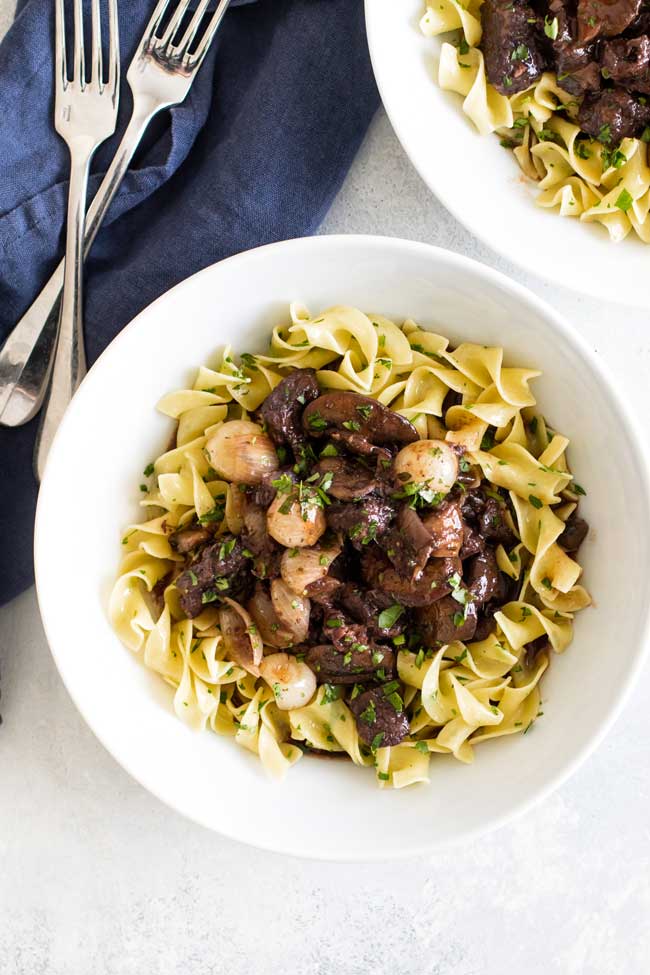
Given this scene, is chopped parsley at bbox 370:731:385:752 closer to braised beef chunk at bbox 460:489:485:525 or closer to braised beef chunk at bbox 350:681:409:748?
braised beef chunk at bbox 350:681:409:748

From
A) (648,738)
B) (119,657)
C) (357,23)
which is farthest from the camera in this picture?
(648,738)

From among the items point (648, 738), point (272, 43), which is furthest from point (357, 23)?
point (648, 738)

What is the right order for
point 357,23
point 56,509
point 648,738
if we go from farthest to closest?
1. point 648,738
2. point 357,23
3. point 56,509

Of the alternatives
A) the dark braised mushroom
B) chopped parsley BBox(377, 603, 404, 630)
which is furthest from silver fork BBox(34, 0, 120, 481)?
the dark braised mushroom

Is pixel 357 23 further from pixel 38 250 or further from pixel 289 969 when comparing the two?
pixel 289 969

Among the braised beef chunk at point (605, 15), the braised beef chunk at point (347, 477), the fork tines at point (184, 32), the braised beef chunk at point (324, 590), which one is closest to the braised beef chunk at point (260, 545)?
the braised beef chunk at point (324, 590)

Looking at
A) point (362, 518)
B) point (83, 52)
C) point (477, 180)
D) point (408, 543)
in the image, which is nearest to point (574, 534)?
point (408, 543)
